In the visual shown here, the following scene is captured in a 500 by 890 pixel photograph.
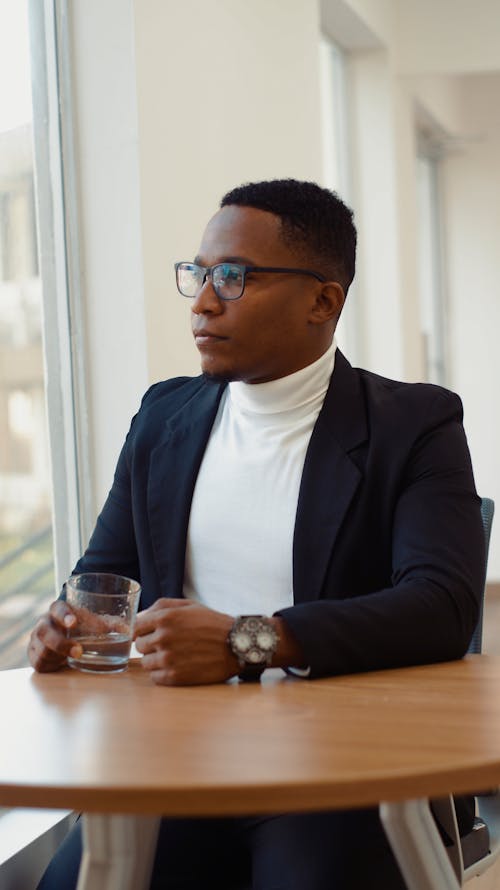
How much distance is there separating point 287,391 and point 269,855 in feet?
2.34

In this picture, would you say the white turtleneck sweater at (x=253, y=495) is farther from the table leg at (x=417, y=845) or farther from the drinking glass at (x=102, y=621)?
the table leg at (x=417, y=845)

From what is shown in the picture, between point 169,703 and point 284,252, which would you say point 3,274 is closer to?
point 284,252

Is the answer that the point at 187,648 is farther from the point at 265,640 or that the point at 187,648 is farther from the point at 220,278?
the point at 220,278

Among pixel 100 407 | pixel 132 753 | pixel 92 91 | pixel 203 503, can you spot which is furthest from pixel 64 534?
pixel 132 753

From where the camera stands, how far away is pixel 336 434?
186 cm

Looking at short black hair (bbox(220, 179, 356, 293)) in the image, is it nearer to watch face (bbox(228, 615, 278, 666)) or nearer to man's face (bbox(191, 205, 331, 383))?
man's face (bbox(191, 205, 331, 383))

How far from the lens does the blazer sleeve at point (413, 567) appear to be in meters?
1.55

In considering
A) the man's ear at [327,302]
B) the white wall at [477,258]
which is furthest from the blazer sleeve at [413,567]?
the white wall at [477,258]

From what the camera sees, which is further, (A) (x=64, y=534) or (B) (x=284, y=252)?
(A) (x=64, y=534)

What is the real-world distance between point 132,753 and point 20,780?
0.12 m

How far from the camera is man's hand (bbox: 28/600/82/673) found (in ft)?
5.30

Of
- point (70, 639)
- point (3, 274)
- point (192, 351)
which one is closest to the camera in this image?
point (70, 639)

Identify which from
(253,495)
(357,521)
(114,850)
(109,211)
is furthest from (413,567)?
(109,211)

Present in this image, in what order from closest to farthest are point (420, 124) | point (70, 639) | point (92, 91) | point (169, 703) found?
point (169, 703) → point (70, 639) → point (92, 91) → point (420, 124)
